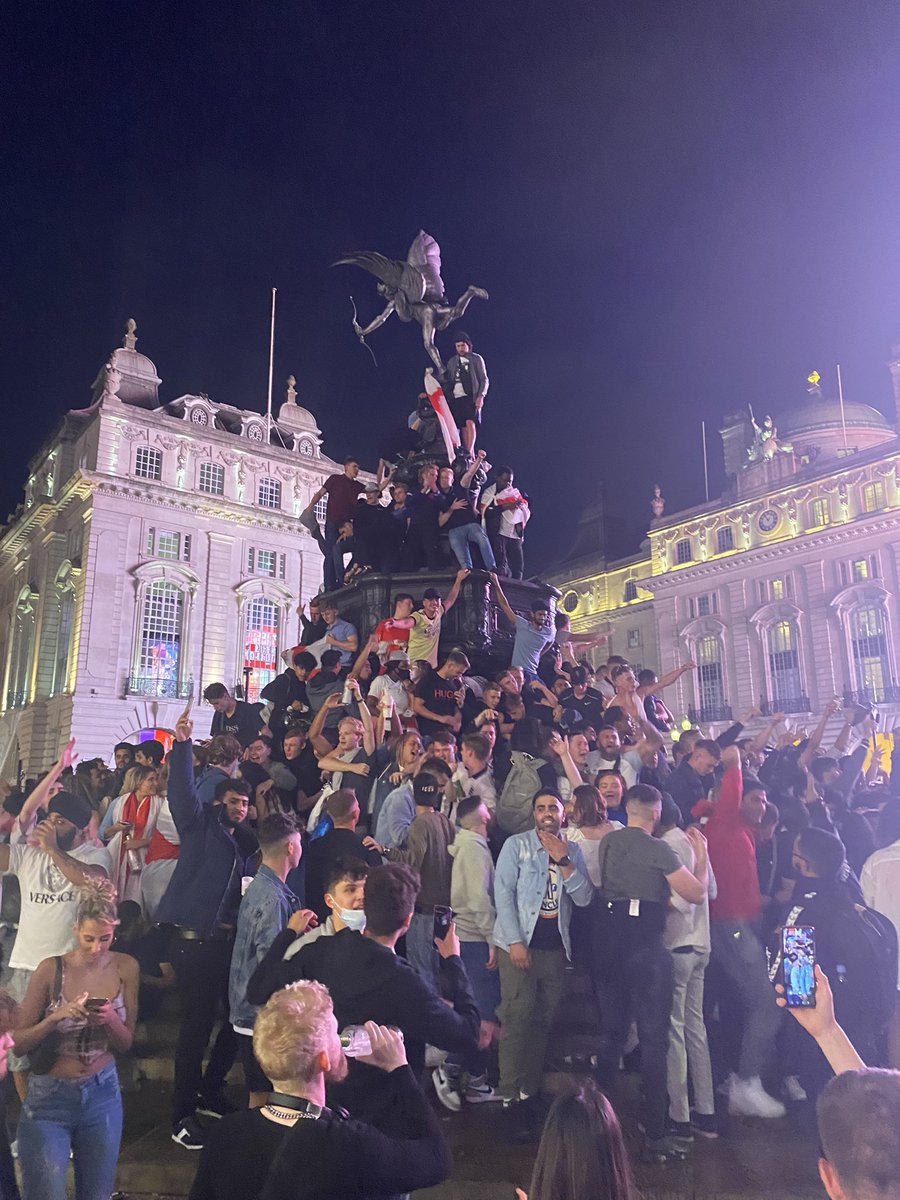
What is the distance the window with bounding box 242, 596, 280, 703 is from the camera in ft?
149

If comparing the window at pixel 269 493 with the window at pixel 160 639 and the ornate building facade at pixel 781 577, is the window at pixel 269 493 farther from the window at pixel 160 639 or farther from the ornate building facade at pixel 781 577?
the ornate building facade at pixel 781 577

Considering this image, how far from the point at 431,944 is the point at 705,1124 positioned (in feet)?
6.72

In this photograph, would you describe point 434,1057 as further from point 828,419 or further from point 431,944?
point 828,419

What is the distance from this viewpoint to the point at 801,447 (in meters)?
52.9

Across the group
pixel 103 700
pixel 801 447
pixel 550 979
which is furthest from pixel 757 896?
pixel 801 447

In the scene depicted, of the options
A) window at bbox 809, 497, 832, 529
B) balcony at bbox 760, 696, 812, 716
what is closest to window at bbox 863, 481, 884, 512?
window at bbox 809, 497, 832, 529

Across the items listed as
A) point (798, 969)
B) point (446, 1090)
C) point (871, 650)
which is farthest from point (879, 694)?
point (798, 969)

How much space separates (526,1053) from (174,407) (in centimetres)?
4731

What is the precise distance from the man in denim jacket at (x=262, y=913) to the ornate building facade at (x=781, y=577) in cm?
3854

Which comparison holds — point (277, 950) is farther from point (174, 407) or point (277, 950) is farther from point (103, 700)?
point (174, 407)

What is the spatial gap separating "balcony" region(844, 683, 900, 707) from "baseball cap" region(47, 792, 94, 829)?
133 ft

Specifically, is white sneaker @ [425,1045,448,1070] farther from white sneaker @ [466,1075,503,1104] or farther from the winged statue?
the winged statue

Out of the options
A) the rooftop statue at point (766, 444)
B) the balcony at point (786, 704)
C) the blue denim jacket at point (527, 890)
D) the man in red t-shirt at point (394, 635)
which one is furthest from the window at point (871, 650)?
the blue denim jacket at point (527, 890)

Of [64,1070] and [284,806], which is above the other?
[284,806]
